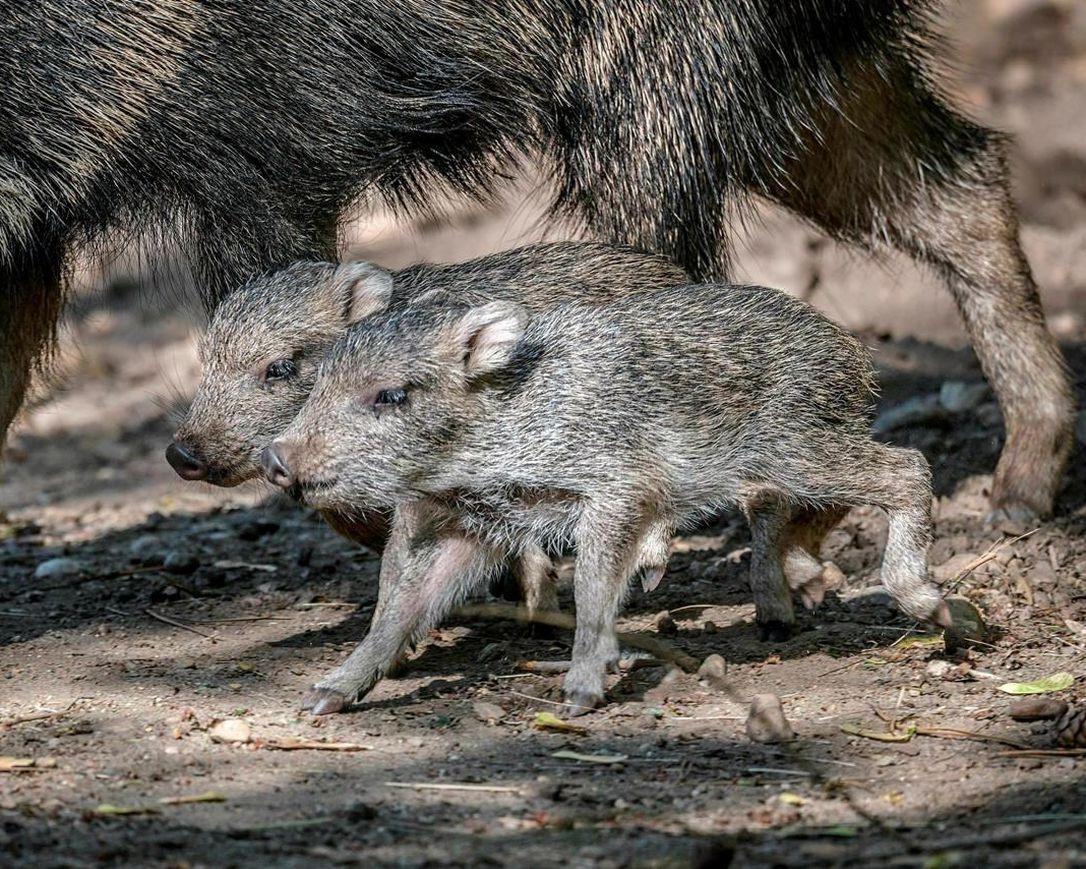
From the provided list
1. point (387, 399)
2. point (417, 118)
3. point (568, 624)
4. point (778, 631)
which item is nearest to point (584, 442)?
point (387, 399)

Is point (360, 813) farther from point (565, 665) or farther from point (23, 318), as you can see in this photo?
point (23, 318)

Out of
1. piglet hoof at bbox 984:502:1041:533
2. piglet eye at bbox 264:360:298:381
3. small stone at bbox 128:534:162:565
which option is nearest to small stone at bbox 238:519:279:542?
small stone at bbox 128:534:162:565

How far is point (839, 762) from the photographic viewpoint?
10.3 feet

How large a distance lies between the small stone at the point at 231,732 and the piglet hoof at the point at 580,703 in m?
0.63

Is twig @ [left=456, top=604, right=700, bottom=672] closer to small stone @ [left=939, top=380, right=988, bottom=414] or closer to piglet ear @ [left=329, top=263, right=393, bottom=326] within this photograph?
piglet ear @ [left=329, top=263, right=393, bottom=326]

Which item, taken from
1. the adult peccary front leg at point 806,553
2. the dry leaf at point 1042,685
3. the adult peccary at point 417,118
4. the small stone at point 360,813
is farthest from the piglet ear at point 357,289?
the dry leaf at point 1042,685

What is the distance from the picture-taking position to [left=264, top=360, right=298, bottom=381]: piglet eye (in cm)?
379

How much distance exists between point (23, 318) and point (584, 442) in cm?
197

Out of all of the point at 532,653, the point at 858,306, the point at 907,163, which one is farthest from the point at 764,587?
the point at 858,306

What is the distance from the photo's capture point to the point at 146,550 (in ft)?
16.9

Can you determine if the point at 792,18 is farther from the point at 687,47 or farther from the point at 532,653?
the point at 532,653

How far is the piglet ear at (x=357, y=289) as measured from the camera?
12.7ft

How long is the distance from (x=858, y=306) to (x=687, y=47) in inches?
113

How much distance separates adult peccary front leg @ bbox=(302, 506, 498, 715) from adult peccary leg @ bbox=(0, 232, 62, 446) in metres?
1.41
